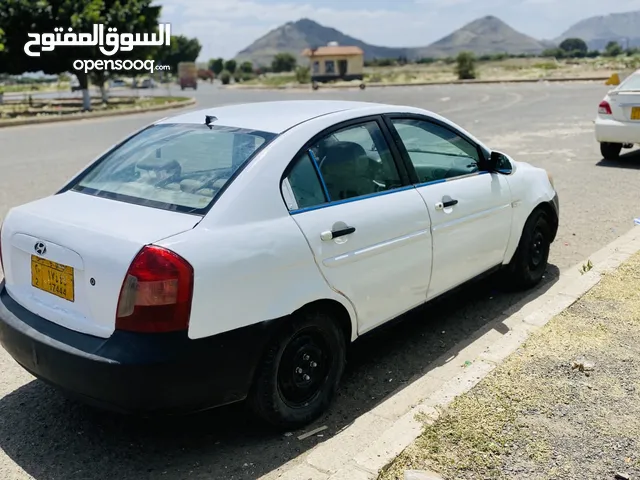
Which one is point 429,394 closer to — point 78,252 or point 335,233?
point 335,233

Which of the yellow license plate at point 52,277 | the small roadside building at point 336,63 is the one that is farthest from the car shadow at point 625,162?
the small roadside building at point 336,63

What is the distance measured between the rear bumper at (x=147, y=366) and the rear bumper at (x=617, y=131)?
966 centimetres

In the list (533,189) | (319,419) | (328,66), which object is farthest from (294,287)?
(328,66)

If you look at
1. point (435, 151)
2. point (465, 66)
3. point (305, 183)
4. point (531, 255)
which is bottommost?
point (531, 255)

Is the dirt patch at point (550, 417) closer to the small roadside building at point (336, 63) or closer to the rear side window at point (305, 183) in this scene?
the rear side window at point (305, 183)

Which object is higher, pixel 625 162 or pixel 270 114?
pixel 270 114

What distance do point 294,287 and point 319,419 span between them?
2.76 ft

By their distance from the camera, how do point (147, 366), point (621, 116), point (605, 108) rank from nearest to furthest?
point (147, 366) → point (621, 116) → point (605, 108)

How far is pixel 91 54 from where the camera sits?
30.4 meters

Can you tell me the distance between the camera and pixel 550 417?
3.37 meters

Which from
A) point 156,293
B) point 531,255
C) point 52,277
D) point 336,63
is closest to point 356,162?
point 156,293

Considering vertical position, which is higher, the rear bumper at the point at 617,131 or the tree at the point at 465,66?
the tree at the point at 465,66

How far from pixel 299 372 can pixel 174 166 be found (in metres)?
1.34

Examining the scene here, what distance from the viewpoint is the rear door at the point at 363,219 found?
11.5ft
